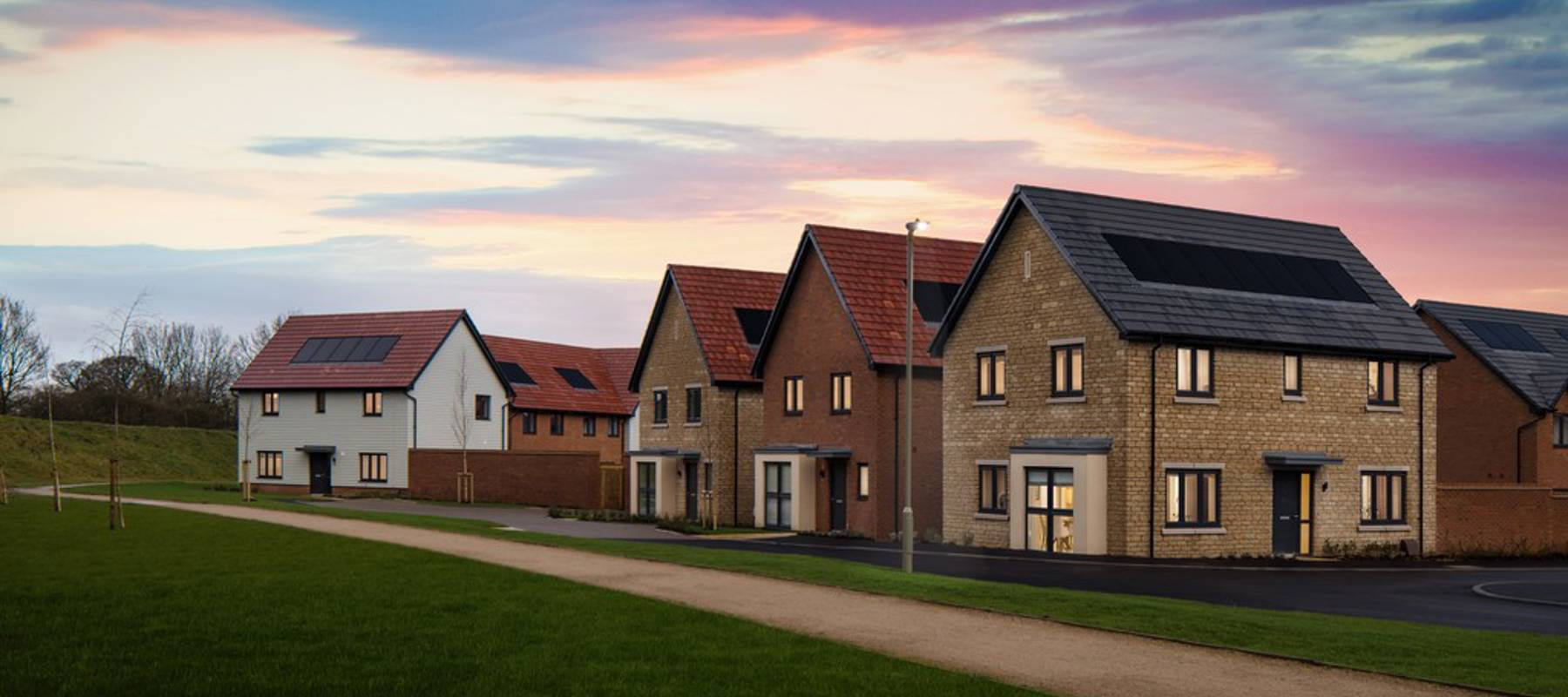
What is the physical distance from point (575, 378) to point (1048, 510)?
48.9 m

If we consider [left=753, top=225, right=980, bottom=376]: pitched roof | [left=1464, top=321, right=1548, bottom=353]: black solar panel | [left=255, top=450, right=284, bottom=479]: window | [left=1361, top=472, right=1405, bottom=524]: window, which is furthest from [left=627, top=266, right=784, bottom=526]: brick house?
[left=1464, top=321, right=1548, bottom=353]: black solar panel

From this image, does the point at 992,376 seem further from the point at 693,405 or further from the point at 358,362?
the point at 358,362

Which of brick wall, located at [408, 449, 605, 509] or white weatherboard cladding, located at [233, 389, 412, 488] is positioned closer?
brick wall, located at [408, 449, 605, 509]

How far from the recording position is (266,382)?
247 ft

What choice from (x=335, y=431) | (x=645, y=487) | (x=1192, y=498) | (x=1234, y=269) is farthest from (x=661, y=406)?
(x=1192, y=498)

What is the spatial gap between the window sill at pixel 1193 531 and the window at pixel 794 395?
49.3ft

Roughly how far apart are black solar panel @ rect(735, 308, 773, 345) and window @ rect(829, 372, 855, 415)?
7.85m

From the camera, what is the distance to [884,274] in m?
51.2

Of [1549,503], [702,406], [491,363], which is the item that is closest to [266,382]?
[491,363]

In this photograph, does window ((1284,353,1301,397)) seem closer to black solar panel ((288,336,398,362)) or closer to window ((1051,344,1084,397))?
window ((1051,344,1084,397))

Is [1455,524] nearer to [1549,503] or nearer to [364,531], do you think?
[1549,503]

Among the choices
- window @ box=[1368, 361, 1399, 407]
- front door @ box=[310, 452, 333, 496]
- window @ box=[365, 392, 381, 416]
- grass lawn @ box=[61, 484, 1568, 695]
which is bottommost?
front door @ box=[310, 452, 333, 496]

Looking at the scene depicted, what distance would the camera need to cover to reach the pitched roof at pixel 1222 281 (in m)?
40.8

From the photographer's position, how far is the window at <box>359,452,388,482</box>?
72.2 meters
